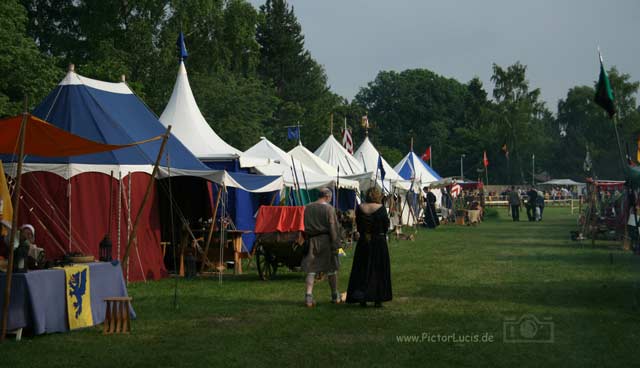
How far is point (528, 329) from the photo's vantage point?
845 cm

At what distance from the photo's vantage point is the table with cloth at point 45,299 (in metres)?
8.13

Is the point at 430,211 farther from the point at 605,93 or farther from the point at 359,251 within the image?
the point at 359,251

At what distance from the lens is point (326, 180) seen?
21719 mm

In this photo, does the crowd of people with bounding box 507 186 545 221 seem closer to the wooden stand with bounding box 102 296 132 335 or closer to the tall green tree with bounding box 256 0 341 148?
the tall green tree with bounding box 256 0 341 148

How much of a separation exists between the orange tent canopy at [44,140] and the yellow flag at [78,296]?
1.41 meters

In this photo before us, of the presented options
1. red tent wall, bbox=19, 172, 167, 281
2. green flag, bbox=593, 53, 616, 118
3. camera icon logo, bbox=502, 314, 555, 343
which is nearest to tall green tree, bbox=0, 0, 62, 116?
red tent wall, bbox=19, 172, 167, 281

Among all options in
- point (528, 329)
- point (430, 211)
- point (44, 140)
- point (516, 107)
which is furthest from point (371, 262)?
point (516, 107)

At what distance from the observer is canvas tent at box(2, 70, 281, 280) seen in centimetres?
1295

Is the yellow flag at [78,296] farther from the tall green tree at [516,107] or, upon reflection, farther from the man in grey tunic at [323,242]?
the tall green tree at [516,107]

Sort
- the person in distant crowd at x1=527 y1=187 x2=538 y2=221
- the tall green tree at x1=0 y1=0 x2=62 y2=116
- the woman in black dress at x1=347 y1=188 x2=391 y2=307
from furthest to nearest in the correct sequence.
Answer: the person in distant crowd at x1=527 y1=187 x2=538 y2=221, the tall green tree at x1=0 y1=0 x2=62 y2=116, the woman in black dress at x1=347 y1=188 x2=391 y2=307

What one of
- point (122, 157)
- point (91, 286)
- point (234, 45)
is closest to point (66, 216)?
point (122, 157)

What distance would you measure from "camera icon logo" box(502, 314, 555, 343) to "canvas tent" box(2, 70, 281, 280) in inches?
256

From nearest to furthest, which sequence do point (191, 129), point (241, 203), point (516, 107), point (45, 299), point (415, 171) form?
point (45, 299) < point (241, 203) < point (191, 129) < point (415, 171) < point (516, 107)

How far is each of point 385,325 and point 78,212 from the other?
644 cm
